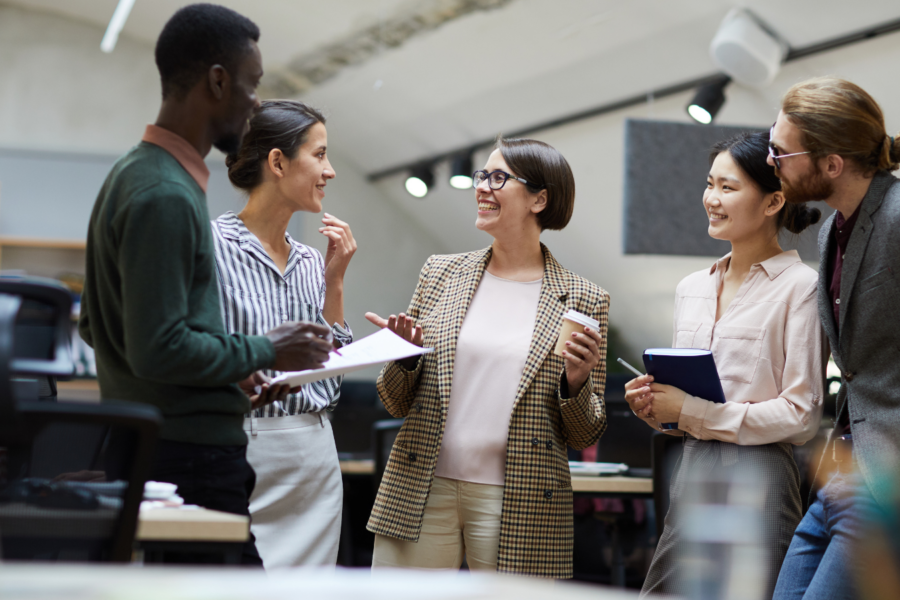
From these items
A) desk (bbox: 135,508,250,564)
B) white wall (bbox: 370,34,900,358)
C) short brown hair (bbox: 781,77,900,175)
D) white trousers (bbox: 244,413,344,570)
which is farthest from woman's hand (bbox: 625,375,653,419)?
white wall (bbox: 370,34,900,358)

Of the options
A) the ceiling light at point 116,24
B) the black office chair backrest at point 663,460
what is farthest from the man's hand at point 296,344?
the ceiling light at point 116,24

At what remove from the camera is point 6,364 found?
3.41 ft

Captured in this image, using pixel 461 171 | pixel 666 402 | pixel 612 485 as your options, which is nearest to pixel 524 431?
pixel 666 402

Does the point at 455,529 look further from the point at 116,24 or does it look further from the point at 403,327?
the point at 116,24

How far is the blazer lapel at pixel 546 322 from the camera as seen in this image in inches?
85.7

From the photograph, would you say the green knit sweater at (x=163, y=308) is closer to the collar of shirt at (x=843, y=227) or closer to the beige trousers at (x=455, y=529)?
the beige trousers at (x=455, y=529)

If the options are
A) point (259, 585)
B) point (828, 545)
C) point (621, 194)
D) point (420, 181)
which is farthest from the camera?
point (420, 181)

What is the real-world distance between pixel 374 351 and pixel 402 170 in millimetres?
6010

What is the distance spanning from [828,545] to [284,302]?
4.24 ft

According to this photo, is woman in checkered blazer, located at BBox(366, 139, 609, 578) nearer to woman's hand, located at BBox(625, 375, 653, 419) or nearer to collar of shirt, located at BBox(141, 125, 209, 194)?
woman's hand, located at BBox(625, 375, 653, 419)

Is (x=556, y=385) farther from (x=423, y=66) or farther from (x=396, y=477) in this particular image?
(x=423, y=66)

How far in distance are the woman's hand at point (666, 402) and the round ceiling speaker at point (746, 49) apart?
9.76ft

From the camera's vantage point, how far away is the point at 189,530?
117 cm

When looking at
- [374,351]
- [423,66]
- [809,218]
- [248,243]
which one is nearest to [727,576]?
[374,351]
